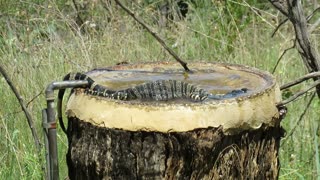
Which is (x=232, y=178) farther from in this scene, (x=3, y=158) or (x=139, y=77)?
(x=3, y=158)

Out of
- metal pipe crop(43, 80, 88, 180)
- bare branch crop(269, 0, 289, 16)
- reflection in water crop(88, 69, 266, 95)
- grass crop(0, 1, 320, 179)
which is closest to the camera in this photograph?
metal pipe crop(43, 80, 88, 180)

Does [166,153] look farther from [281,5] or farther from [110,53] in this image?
[110,53]

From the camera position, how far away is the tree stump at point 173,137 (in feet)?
6.31

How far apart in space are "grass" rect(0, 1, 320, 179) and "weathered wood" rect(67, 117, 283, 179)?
93cm

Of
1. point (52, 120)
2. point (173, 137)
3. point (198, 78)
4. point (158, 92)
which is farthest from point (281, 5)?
point (52, 120)

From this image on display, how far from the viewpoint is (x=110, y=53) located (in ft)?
14.6

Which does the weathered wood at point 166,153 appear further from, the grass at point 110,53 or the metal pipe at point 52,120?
the grass at point 110,53

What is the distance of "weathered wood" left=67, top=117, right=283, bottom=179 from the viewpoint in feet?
6.35

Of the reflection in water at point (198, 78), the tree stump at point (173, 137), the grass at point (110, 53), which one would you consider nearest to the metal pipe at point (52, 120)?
the tree stump at point (173, 137)

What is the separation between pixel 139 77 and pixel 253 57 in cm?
225

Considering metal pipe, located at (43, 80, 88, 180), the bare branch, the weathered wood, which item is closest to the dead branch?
the bare branch

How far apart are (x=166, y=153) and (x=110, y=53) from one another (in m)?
2.59

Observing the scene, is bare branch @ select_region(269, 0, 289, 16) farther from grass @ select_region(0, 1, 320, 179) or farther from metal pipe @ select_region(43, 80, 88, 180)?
metal pipe @ select_region(43, 80, 88, 180)

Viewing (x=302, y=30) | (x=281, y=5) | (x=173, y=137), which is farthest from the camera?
(x=281, y=5)
